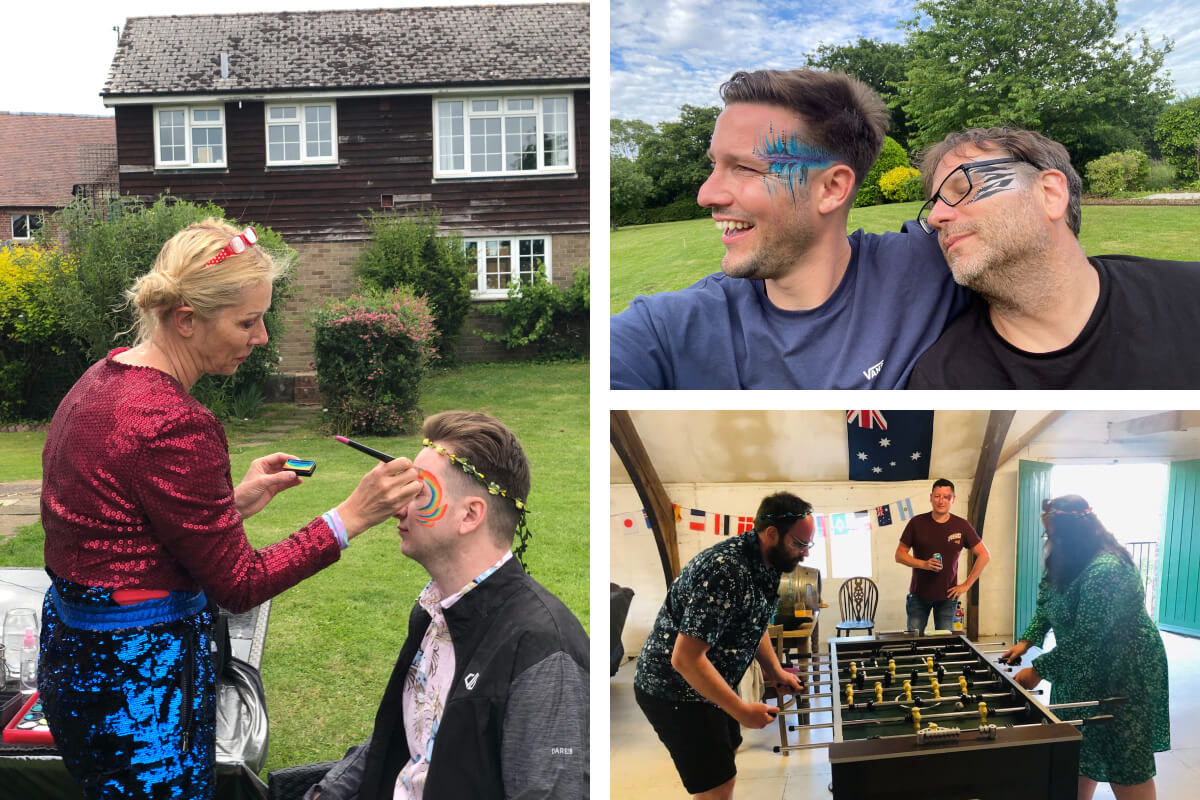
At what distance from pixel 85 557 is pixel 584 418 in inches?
258

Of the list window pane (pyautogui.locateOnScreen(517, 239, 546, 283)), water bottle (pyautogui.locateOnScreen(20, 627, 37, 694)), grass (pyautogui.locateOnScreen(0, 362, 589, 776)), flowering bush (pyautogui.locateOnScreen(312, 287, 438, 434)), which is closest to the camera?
water bottle (pyautogui.locateOnScreen(20, 627, 37, 694))

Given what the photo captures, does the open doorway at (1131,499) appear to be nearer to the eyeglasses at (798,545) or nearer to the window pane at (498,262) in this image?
the eyeglasses at (798,545)

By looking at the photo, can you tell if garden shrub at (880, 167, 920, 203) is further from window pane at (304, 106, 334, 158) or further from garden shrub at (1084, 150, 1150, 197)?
window pane at (304, 106, 334, 158)

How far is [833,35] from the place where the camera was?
67.9 inches

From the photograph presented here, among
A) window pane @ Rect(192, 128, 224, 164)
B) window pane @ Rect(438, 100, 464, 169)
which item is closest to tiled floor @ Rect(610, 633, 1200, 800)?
window pane @ Rect(438, 100, 464, 169)

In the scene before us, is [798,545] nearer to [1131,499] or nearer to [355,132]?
[1131,499]

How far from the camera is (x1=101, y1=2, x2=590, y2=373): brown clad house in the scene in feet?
37.2

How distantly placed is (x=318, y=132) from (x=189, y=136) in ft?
4.87

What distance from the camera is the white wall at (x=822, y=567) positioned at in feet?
6.29

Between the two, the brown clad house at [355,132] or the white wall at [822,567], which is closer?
the white wall at [822,567]

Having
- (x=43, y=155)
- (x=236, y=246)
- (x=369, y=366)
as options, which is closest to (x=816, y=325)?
(x=236, y=246)

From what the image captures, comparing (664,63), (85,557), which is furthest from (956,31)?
(85,557)

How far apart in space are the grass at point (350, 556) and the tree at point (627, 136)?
258cm

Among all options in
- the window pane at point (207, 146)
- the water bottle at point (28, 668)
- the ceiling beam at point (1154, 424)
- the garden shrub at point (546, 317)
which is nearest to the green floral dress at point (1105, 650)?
the ceiling beam at point (1154, 424)
